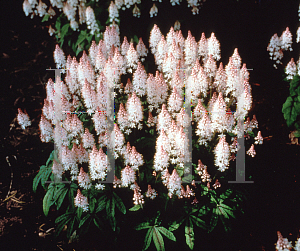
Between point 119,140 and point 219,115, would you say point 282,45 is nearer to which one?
point 219,115

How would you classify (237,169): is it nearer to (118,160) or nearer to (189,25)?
(118,160)

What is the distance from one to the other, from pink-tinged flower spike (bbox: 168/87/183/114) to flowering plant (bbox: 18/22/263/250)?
0.04 ft

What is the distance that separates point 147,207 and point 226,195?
1.08 metres

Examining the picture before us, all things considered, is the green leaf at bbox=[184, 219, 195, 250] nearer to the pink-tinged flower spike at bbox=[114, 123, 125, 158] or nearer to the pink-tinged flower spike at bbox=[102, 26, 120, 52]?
the pink-tinged flower spike at bbox=[114, 123, 125, 158]

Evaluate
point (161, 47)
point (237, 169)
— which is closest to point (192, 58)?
point (161, 47)

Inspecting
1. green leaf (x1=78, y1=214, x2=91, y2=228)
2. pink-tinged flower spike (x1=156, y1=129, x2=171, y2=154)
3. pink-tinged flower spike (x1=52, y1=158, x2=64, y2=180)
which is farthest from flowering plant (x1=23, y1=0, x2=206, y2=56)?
green leaf (x1=78, y1=214, x2=91, y2=228)

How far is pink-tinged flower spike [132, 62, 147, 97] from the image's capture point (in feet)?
12.0

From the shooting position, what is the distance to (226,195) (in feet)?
11.7

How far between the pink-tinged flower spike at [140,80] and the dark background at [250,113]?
1710 mm

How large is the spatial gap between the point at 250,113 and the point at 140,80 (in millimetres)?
2808

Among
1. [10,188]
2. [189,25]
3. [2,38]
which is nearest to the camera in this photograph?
[10,188]

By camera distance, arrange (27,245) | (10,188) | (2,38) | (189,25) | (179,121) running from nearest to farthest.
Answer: (179,121) → (27,245) → (10,188) → (189,25) → (2,38)

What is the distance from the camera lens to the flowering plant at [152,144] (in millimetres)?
3231

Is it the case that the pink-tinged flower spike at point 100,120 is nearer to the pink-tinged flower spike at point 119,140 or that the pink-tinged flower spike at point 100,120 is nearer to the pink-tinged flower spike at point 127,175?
the pink-tinged flower spike at point 119,140
